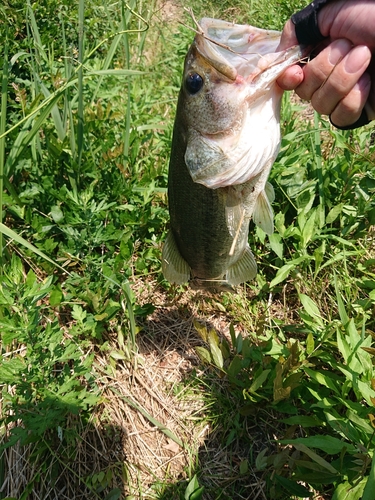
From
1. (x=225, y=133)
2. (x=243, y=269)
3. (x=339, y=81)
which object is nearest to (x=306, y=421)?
(x=243, y=269)

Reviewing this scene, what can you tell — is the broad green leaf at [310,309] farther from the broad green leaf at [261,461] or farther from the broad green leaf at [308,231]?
the broad green leaf at [261,461]

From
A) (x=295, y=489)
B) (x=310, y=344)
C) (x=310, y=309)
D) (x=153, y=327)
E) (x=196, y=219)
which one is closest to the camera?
(x=295, y=489)

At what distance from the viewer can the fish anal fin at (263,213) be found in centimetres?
184

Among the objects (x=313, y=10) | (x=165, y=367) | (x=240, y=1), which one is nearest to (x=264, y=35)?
(x=313, y=10)

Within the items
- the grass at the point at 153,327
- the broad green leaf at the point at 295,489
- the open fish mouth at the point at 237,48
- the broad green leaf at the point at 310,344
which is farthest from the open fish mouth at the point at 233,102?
the broad green leaf at the point at 295,489

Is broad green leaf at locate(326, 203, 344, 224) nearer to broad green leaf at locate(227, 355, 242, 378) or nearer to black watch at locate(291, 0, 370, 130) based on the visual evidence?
broad green leaf at locate(227, 355, 242, 378)

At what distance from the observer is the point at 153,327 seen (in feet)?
8.50

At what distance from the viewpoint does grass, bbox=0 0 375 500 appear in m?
1.83

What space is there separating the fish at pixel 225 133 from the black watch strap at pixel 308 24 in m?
0.06

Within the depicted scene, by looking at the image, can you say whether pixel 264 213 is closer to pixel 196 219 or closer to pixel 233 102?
pixel 196 219

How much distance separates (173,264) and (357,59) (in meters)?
1.11

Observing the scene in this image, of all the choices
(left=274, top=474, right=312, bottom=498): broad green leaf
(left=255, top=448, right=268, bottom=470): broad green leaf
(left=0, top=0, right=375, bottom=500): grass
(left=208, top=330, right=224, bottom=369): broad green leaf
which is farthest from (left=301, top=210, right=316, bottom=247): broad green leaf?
(left=274, top=474, right=312, bottom=498): broad green leaf

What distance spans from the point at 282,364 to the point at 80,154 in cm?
156

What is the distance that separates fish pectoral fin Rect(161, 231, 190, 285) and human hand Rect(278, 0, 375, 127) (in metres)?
0.84
